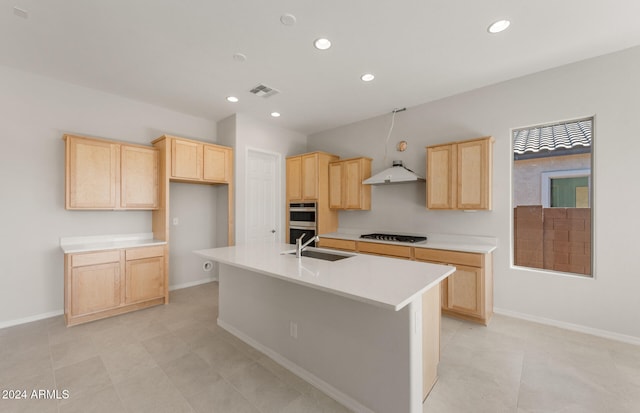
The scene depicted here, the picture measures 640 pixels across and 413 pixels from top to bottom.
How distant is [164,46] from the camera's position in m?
2.63

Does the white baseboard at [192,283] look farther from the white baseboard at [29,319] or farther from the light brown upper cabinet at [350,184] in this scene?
the light brown upper cabinet at [350,184]

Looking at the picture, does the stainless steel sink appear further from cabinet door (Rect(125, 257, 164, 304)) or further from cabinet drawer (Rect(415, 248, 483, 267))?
cabinet door (Rect(125, 257, 164, 304))

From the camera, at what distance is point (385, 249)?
3.86 metres

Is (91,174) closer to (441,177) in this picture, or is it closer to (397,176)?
(397,176)

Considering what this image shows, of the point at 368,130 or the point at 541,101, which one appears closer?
the point at 541,101

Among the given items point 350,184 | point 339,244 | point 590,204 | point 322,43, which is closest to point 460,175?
point 590,204

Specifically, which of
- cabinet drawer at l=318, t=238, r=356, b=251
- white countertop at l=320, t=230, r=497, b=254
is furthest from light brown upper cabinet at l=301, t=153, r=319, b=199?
white countertop at l=320, t=230, r=497, b=254

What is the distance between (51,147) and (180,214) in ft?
5.81

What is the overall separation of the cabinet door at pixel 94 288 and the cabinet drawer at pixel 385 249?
336 centimetres

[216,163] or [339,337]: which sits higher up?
[216,163]

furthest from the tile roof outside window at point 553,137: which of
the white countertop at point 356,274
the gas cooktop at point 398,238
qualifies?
the white countertop at point 356,274

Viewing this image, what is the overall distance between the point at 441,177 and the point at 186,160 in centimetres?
375

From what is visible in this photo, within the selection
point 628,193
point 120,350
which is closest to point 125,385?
point 120,350

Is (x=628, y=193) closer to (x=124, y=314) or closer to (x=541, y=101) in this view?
(x=541, y=101)
